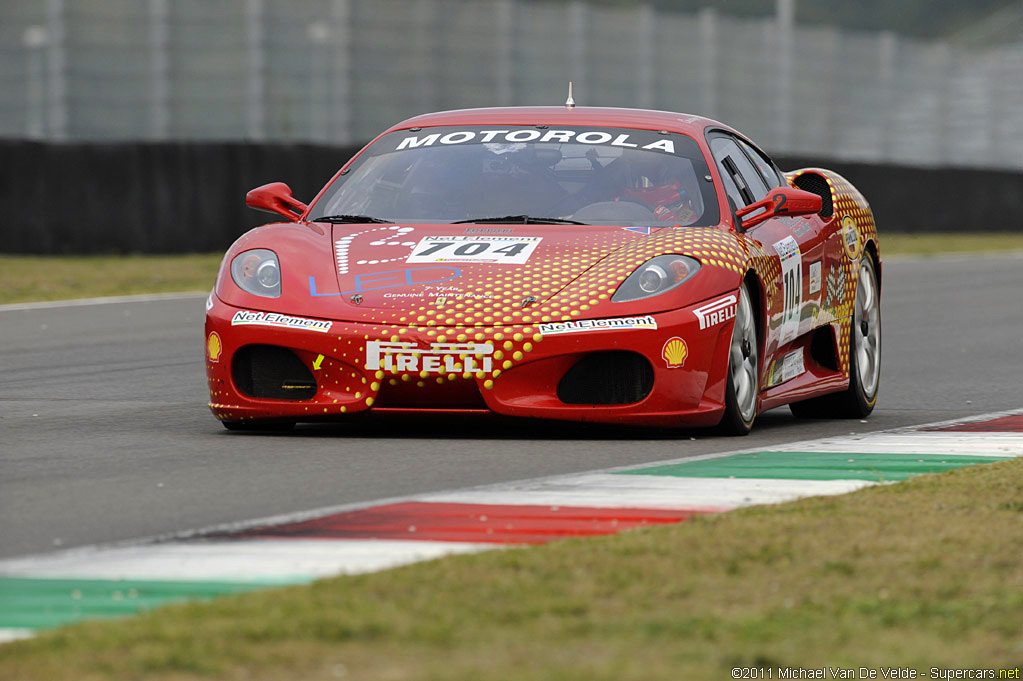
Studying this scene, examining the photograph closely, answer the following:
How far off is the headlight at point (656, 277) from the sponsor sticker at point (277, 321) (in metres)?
1.07

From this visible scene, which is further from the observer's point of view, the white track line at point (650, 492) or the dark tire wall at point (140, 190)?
the dark tire wall at point (140, 190)

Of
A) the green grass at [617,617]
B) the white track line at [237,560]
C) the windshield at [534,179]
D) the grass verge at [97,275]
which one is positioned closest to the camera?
A: the green grass at [617,617]

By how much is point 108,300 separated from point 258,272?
30.6 ft

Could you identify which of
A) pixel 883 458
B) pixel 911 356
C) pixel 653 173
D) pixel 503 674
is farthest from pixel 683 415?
pixel 911 356

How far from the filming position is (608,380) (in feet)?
26.3

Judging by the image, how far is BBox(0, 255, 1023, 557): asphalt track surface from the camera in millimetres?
6316

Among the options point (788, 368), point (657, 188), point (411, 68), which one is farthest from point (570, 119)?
point (411, 68)

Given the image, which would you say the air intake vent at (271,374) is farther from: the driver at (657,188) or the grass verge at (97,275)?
the grass verge at (97,275)

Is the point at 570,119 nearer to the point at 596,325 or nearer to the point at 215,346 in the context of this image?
the point at 596,325

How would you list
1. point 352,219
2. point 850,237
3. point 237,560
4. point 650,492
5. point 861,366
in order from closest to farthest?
1. point 237,560
2. point 650,492
3. point 352,219
4. point 861,366
5. point 850,237

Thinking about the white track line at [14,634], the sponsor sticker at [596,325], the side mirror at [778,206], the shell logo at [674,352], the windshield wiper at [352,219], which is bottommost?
the shell logo at [674,352]

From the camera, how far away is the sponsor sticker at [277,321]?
8.00 metres

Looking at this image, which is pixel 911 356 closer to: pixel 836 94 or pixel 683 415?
pixel 683 415

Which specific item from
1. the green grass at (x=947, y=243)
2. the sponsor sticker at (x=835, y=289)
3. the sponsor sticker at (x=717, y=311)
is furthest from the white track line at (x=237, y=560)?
the green grass at (x=947, y=243)
